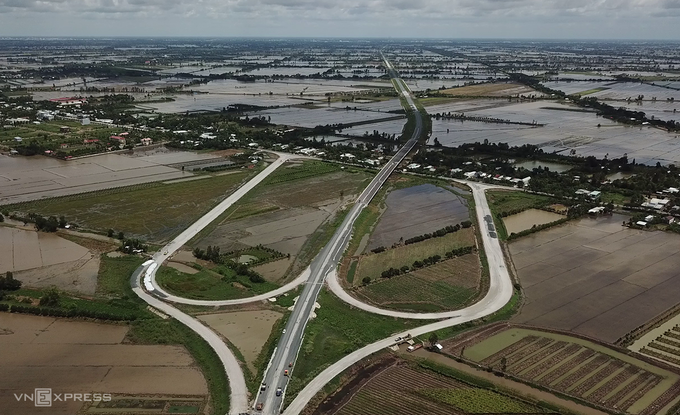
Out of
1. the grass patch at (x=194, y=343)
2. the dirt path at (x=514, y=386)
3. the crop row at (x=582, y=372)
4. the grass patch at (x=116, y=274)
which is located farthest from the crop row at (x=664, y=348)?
the grass patch at (x=116, y=274)

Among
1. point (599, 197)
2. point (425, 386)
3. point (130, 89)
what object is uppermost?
point (130, 89)

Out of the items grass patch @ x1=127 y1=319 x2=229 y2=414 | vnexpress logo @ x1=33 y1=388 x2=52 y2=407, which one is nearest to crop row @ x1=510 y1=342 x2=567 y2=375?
grass patch @ x1=127 y1=319 x2=229 y2=414

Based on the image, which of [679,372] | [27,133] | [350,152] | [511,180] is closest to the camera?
[679,372]

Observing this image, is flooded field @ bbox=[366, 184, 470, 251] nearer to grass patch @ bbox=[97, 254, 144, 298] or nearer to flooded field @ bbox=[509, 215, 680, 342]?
flooded field @ bbox=[509, 215, 680, 342]

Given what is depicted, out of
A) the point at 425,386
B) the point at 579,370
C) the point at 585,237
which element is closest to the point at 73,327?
the point at 425,386

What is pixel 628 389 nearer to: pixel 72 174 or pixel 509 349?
pixel 509 349

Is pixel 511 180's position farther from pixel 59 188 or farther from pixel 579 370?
pixel 59 188

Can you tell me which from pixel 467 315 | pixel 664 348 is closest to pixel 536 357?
pixel 467 315
